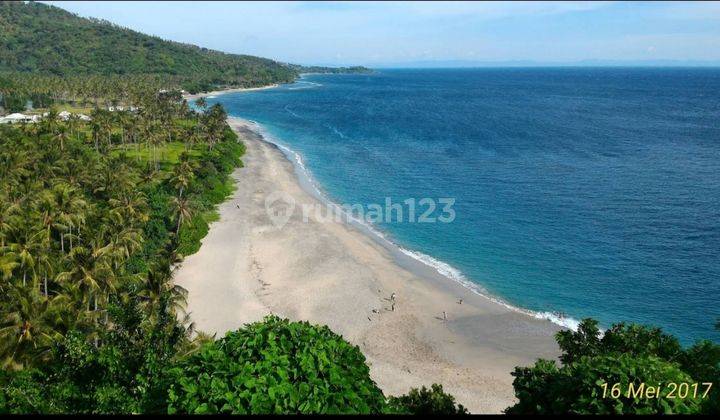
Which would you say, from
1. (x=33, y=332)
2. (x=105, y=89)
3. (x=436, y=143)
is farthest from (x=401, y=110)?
(x=33, y=332)

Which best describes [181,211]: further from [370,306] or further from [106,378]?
[106,378]

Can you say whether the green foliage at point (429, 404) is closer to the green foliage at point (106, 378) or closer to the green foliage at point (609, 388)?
the green foliage at point (609, 388)

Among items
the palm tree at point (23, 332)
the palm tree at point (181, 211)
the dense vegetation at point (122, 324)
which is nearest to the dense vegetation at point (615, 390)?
the dense vegetation at point (122, 324)

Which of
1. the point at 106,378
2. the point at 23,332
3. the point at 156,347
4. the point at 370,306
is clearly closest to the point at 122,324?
the point at 156,347

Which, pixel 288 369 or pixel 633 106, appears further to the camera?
pixel 633 106

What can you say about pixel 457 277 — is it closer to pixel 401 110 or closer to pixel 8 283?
pixel 8 283

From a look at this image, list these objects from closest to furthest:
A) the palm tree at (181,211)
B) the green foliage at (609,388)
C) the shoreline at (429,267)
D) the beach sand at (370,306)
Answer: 1. the green foliage at (609,388)
2. the beach sand at (370,306)
3. the shoreline at (429,267)
4. the palm tree at (181,211)
